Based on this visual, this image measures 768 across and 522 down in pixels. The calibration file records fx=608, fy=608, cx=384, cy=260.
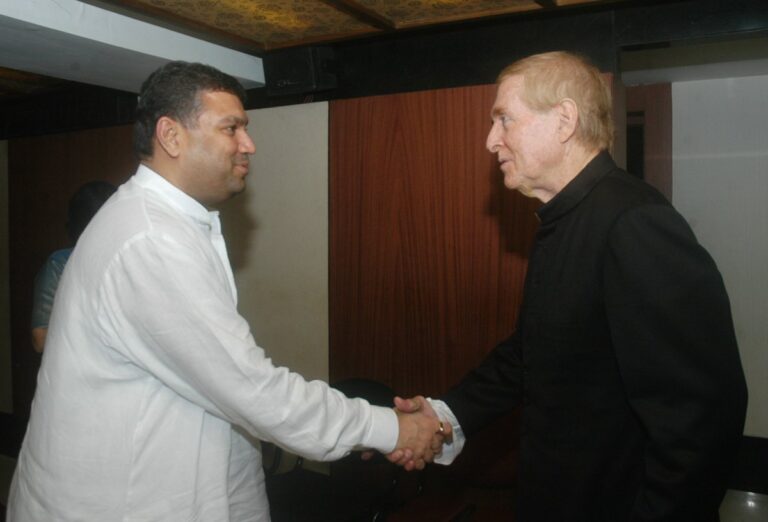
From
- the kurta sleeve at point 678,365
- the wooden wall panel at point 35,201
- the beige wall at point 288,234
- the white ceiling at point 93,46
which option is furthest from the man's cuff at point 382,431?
the wooden wall panel at point 35,201

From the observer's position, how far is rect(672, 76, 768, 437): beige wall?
12.4ft

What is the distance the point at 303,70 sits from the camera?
300 cm

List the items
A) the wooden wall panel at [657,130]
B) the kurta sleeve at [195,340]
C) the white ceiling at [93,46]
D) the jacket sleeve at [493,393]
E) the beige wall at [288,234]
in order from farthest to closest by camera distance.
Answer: the wooden wall panel at [657,130], the beige wall at [288,234], the white ceiling at [93,46], the jacket sleeve at [493,393], the kurta sleeve at [195,340]

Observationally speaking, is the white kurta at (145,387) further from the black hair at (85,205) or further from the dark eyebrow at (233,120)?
the black hair at (85,205)

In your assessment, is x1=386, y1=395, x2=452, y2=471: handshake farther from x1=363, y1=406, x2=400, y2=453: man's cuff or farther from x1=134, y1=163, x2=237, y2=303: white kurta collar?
x1=134, y1=163, x2=237, y2=303: white kurta collar

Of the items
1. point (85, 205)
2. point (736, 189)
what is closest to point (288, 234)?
point (85, 205)

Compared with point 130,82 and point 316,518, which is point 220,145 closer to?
point 316,518

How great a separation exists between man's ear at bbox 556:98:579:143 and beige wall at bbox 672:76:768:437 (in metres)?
2.95

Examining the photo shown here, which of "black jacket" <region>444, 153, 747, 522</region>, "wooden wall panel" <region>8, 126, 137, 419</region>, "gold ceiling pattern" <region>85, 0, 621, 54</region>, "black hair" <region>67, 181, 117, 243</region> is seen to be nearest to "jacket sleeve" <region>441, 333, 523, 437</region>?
"black jacket" <region>444, 153, 747, 522</region>

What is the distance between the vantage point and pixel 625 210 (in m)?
1.23

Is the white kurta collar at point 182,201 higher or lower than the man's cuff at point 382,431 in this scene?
higher

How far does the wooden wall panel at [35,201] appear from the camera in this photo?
12.6 ft

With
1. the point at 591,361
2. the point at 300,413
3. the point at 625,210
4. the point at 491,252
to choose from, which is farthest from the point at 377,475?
the point at 625,210

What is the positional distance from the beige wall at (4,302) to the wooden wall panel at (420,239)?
2.73m
